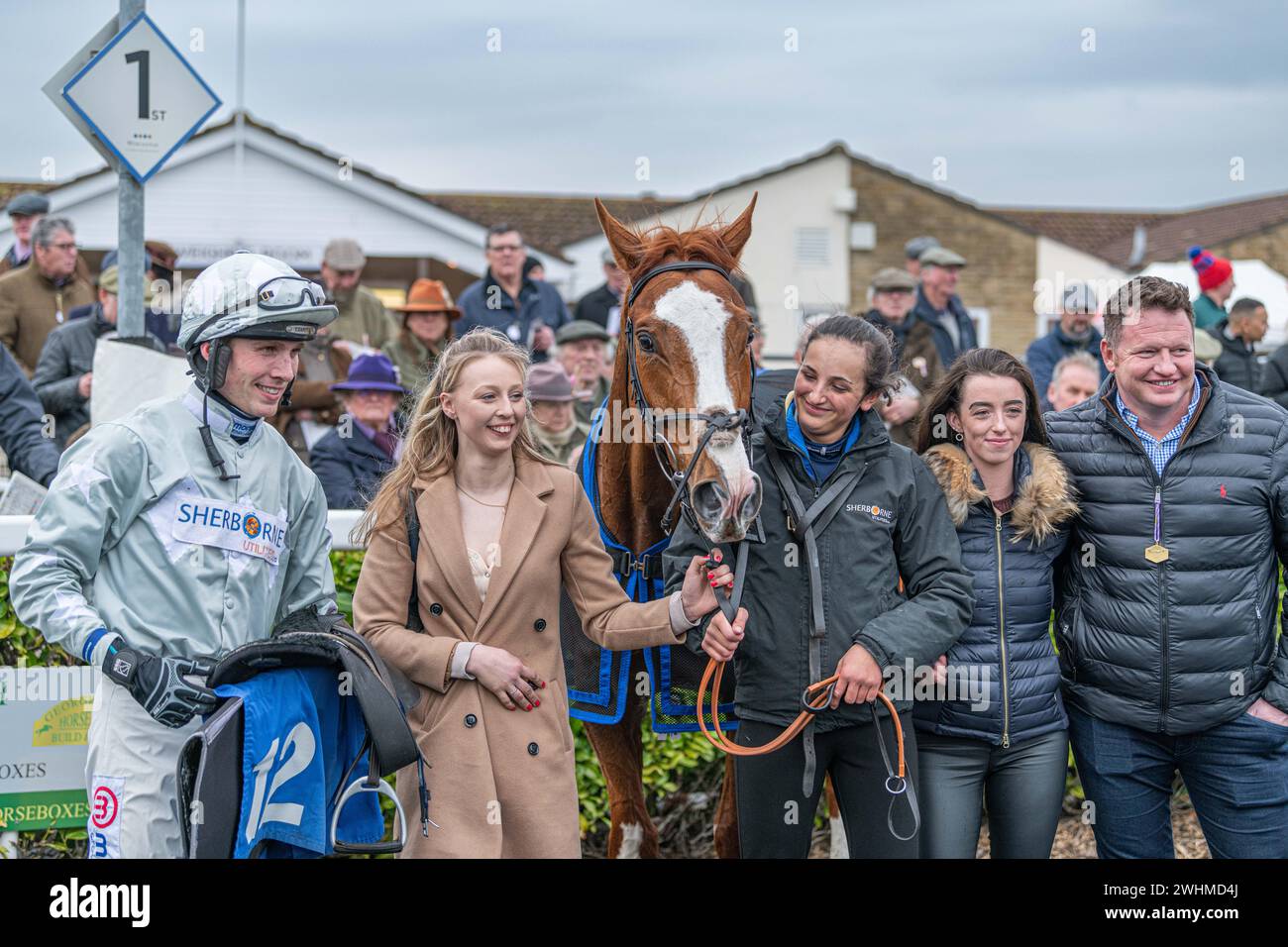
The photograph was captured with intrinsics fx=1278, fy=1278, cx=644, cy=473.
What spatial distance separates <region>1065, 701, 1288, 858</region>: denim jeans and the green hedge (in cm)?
177

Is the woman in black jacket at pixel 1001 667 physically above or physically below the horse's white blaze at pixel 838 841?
above

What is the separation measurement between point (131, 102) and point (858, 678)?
441cm

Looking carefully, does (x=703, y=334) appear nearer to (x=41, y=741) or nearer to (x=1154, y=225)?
(x=41, y=741)

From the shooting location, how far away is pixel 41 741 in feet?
14.9

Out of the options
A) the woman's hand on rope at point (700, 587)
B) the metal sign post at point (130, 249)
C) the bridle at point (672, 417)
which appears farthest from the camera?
the metal sign post at point (130, 249)

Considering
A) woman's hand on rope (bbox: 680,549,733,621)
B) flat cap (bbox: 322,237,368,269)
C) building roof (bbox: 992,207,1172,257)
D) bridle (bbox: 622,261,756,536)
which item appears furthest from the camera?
building roof (bbox: 992,207,1172,257)

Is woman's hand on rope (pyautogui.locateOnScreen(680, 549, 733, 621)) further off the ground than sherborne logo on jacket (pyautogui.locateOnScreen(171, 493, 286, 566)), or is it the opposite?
sherborne logo on jacket (pyautogui.locateOnScreen(171, 493, 286, 566))

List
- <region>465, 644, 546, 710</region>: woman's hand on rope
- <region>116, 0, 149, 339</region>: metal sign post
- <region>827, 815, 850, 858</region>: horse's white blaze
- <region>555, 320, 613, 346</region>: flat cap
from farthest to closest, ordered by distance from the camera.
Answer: <region>555, 320, 613, 346</region>: flat cap
<region>116, 0, 149, 339</region>: metal sign post
<region>827, 815, 850, 858</region>: horse's white blaze
<region>465, 644, 546, 710</region>: woman's hand on rope

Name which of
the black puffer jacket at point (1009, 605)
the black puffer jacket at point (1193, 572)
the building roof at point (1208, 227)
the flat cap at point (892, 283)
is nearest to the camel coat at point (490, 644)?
the black puffer jacket at point (1009, 605)

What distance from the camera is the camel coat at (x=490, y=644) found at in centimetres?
348

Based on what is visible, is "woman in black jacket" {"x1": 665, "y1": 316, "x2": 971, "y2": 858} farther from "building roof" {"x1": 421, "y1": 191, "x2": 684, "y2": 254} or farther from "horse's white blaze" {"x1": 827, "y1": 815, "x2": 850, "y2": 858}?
"building roof" {"x1": 421, "y1": 191, "x2": 684, "y2": 254}

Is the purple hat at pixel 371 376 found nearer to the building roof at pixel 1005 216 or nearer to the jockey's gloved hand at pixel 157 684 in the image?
the jockey's gloved hand at pixel 157 684

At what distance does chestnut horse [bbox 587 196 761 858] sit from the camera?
3.57 meters

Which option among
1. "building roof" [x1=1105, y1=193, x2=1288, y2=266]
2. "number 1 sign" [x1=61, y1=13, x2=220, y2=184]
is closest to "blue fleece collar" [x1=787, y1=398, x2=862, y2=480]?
"number 1 sign" [x1=61, y1=13, x2=220, y2=184]
